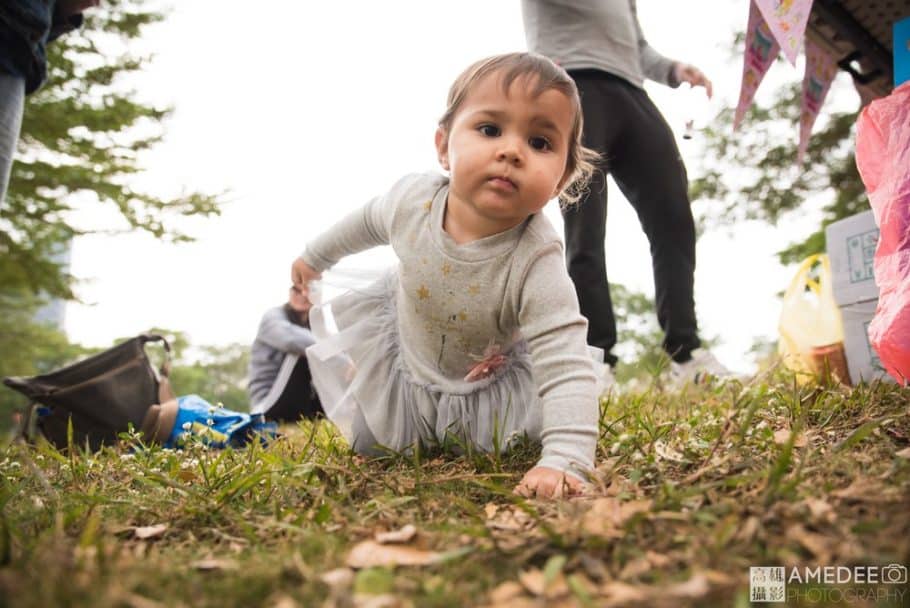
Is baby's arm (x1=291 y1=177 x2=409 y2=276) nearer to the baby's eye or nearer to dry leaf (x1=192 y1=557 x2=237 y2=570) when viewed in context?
the baby's eye

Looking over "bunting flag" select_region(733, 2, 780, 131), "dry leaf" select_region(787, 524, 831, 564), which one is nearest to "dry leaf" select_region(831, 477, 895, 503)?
"dry leaf" select_region(787, 524, 831, 564)

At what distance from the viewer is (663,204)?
2.67m

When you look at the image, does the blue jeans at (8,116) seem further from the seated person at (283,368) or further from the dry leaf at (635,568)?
the seated person at (283,368)

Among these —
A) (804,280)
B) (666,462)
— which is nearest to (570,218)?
(666,462)

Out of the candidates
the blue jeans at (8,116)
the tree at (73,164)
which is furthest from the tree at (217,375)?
the blue jeans at (8,116)

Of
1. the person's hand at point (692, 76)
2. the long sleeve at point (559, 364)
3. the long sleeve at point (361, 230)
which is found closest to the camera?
the long sleeve at point (559, 364)

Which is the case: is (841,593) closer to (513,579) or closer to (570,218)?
(513,579)

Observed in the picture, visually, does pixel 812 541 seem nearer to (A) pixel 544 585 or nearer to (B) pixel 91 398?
(A) pixel 544 585

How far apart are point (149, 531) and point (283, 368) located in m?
3.36

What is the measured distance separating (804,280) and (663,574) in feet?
9.87

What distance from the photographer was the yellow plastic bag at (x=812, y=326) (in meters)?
2.98

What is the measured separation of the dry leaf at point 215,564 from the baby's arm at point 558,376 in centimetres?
59

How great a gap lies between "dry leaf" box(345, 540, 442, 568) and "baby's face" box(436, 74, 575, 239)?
34.5 inches

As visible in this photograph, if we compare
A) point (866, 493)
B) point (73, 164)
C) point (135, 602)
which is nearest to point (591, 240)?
point (866, 493)
